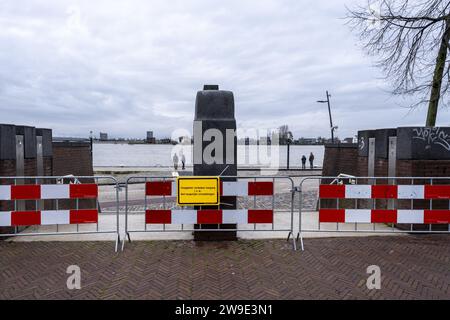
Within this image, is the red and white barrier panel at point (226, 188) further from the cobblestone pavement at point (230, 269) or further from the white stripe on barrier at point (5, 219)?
the white stripe on barrier at point (5, 219)

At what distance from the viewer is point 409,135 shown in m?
6.68

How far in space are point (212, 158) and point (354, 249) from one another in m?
3.05

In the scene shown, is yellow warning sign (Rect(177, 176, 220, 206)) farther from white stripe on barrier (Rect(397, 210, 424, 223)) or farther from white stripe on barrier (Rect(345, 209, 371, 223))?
white stripe on barrier (Rect(397, 210, 424, 223))

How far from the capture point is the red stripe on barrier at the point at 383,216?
5824mm

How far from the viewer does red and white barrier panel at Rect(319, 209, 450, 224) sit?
19.0ft

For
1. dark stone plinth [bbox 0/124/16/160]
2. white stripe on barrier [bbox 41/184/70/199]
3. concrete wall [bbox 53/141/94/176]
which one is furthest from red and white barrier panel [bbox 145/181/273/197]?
concrete wall [bbox 53/141/94/176]

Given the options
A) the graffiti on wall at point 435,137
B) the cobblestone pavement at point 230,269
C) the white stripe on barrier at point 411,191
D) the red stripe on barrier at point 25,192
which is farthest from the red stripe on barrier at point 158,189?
the graffiti on wall at point 435,137

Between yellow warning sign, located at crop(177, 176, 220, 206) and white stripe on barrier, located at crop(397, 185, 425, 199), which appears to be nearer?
yellow warning sign, located at crop(177, 176, 220, 206)

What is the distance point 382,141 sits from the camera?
740 cm

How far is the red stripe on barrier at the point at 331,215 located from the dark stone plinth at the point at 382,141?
2432mm

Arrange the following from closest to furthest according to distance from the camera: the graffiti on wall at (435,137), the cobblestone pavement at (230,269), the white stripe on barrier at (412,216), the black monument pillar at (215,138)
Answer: the cobblestone pavement at (230,269) → the black monument pillar at (215,138) → the white stripe on barrier at (412,216) → the graffiti on wall at (435,137)

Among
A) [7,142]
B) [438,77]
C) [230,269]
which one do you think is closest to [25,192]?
[7,142]

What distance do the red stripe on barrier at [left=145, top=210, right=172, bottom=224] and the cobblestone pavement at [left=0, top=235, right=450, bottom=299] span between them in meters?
0.44
